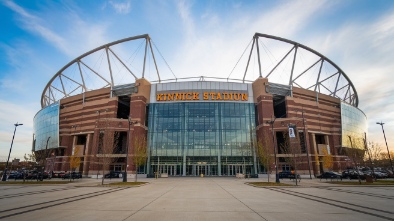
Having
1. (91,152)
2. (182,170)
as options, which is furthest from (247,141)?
(91,152)

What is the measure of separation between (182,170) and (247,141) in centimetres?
1955

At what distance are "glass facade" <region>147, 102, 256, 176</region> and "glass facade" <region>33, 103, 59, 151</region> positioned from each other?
96.0 feet

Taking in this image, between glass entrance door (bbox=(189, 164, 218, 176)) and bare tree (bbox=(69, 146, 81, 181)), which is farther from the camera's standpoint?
glass entrance door (bbox=(189, 164, 218, 176))

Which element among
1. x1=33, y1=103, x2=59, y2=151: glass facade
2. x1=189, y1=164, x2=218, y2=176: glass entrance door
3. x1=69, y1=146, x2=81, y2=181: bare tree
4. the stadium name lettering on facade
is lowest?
x1=189, y1=164, x2=218, y2=176: glass entrance door

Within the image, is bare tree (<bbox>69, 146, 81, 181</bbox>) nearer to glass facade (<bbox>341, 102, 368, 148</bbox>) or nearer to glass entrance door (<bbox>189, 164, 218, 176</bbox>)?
glass entrance door (<bbox>189, 164, 218, 176</bbox>)

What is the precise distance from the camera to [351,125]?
69938 mm

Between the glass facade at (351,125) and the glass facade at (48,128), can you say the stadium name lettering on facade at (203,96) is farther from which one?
the glass facade at (48,128)

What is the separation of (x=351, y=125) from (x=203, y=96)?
4862 centimetres

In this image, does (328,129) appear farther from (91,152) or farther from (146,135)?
(91,152)

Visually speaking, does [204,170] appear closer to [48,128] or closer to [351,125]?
[351,125]

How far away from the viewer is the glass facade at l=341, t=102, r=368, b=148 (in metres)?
66.3

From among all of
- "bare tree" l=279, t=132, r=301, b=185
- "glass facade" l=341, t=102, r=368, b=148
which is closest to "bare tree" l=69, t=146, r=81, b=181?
"bare tree" l=279, t=132, r=301, b=185

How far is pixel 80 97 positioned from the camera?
69.5 m

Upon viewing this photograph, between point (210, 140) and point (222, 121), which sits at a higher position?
point (222, 121)
